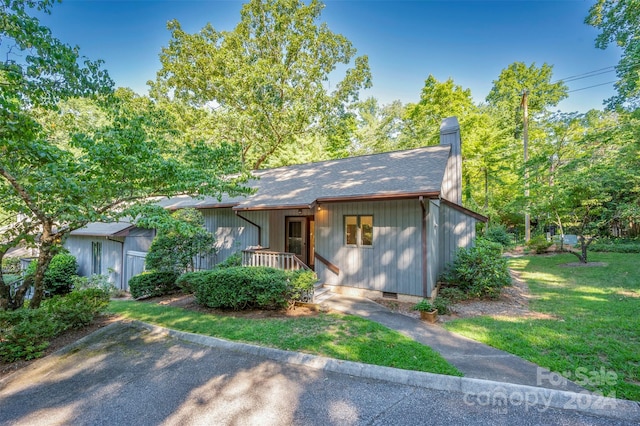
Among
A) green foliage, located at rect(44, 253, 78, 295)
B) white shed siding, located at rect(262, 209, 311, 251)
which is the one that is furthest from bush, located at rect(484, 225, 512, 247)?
green foliage, located at rect(44, 253, 78, 295)

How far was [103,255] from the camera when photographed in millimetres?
12344

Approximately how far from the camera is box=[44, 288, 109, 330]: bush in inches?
211

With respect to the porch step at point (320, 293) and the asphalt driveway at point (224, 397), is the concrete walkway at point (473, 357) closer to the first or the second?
the asphalt driveway at point (224, 397)

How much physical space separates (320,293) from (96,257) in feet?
36.5

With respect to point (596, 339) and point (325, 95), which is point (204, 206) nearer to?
point (596, 339)

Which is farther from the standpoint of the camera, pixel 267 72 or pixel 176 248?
pixel 267 72

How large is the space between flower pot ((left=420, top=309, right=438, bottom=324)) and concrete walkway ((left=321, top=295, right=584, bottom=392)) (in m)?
0.15

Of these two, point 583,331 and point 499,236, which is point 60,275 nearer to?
point 583,331

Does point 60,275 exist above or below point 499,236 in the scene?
below

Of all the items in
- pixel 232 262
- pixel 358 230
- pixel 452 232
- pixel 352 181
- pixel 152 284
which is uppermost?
pixel 352 181

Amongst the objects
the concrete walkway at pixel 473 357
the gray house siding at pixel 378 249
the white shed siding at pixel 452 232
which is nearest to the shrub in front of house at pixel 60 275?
the gray house siding at pixel 378 249

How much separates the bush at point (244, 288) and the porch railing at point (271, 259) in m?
1.15

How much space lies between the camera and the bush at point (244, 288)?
6.49 m

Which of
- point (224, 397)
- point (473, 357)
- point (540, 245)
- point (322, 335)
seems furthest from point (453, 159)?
point (224, 397)
